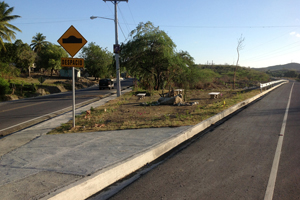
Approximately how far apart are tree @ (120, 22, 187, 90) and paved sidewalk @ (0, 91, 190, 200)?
14.2 meters

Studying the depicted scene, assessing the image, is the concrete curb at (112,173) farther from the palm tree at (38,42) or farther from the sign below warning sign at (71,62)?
the palm tree at (38,42)

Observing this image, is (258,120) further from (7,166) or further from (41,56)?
(41,56)

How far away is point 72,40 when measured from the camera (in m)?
8.34

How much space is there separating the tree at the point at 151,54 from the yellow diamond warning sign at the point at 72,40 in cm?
1303

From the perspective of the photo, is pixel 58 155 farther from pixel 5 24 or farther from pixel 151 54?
pixel 5 24

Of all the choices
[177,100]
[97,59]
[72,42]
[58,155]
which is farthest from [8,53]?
[58,155]

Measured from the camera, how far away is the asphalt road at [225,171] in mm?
3990

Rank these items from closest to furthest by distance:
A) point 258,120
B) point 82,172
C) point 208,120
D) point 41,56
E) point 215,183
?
point 215,183
point 82,172
point 208,120
point 258,120
point 41,56

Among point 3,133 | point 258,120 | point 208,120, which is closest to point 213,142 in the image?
point 208,120

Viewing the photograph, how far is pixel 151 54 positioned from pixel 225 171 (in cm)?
1809

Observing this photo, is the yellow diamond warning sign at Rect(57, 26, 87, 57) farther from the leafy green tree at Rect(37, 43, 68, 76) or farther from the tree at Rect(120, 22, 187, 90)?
the leafy green tree at Rect(37, 43, 68, 76)

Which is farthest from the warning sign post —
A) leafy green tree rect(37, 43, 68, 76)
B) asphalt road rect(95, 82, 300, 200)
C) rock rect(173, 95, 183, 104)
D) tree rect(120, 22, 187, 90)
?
leafy green tree rect(37, 43, 68, 76)

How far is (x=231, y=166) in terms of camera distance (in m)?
5.14

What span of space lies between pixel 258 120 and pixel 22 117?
10762 mm
